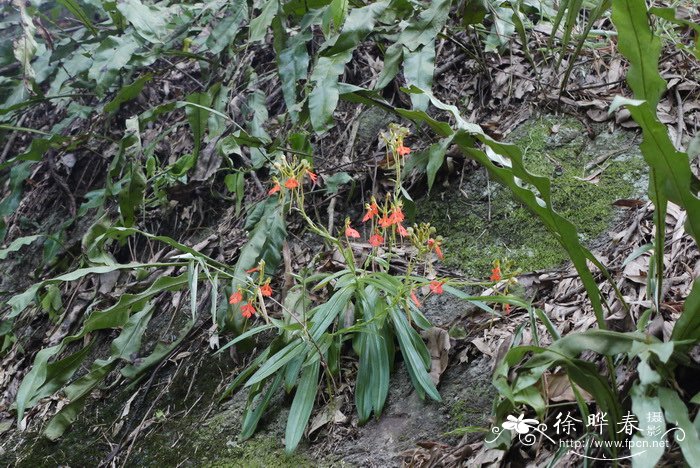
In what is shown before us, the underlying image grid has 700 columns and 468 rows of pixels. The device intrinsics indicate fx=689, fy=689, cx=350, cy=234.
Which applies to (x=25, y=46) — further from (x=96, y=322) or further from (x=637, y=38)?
(x=637, y=38)

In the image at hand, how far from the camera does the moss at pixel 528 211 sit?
2.01 metres

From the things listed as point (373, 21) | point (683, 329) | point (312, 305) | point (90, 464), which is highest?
point (373, 21)

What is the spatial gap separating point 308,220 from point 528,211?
0.66 m

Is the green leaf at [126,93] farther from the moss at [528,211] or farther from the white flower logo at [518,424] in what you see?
the white flower logo at [518,424]

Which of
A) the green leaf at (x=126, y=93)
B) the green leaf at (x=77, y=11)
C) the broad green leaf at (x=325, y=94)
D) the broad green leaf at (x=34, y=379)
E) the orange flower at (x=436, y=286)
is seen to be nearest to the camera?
the orange flower at (x=436, y=286)

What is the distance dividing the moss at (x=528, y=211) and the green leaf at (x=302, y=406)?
0.58m

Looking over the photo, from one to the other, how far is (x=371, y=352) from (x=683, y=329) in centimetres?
76

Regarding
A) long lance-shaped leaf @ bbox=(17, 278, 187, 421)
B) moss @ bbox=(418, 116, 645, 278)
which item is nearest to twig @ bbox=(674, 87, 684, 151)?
moss @ bbox=(418, 116, 645, 278)

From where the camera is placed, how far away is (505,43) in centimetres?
237

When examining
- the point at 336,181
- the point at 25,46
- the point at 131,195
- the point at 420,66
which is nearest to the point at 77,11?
the point at 25,46

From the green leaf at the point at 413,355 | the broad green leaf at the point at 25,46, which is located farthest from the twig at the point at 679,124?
the broad green leaf at the point at 25,46

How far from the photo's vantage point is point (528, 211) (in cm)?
198

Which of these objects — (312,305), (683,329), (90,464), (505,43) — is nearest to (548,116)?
(505,43)

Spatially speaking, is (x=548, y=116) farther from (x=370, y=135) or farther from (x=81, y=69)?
(x=81, y=69)
